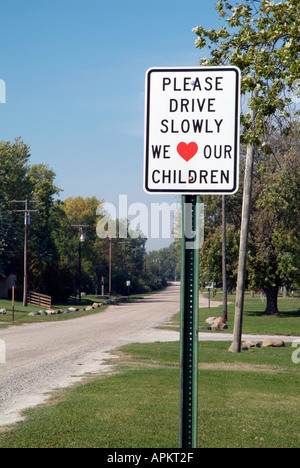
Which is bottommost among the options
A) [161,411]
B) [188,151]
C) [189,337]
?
[161,411]

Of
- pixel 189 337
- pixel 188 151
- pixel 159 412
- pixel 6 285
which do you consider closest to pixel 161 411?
pixel 159 412

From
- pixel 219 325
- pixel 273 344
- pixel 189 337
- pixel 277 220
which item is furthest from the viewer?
pixel 277 220

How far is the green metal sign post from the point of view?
318cm

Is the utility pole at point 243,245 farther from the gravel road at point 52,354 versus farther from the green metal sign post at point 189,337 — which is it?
the green metal sign post at point 189,337

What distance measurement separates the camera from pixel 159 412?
9.52 meters

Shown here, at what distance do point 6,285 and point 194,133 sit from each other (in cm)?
6208

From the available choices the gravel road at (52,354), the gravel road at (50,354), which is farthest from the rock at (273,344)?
the gravel road at (50,354)

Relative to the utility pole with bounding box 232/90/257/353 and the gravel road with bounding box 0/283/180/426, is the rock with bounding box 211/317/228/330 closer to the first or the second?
the gravel road with bounding box 0/283/180/426

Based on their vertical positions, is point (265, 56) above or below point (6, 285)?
above

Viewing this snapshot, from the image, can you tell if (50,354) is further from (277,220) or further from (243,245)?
(277,220)

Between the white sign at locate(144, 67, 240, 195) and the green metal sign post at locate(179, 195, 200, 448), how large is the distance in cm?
27

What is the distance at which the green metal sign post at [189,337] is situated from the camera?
10.4ft
